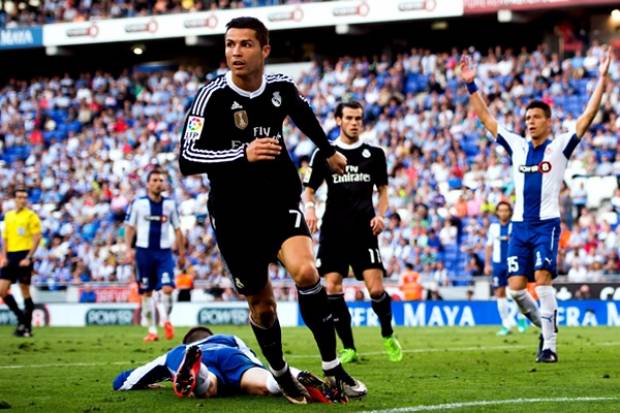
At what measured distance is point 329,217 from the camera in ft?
45.3

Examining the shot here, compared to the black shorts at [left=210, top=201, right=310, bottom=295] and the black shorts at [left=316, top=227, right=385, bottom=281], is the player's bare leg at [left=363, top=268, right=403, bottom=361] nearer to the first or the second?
the black shorts at [left=316, top=227, right=385, bottom=281]

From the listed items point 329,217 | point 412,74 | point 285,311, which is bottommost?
point 285,311

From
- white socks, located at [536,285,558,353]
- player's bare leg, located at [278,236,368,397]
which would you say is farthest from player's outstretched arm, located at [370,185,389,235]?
player's bare leg, located at [278,236,368,397]

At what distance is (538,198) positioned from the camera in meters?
13.0

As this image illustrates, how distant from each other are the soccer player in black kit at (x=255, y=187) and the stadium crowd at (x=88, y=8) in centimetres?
3558

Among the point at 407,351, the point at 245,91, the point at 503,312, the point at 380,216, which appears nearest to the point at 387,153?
the point at 503,312

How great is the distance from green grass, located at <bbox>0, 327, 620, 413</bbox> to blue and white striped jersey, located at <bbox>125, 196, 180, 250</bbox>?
1889 mm

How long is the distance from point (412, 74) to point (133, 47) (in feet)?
51.5

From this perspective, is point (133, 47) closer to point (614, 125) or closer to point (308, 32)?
point (308, 32)

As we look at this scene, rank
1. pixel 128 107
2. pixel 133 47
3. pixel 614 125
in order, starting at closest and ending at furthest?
1. pixel 614 125
2. pixel 128 107
3. pixel 133 47

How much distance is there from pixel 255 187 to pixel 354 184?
17.1 ft

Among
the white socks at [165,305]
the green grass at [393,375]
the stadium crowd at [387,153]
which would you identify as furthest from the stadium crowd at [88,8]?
the green grass at [393,375]

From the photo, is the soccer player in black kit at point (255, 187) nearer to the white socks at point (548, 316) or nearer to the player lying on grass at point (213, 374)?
the player lying on grass at point (213, 374)

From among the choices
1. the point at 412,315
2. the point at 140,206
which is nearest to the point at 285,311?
the point at 412,315
